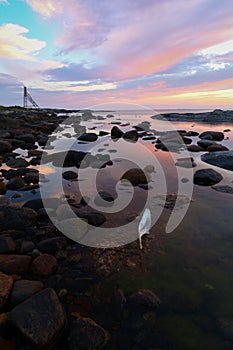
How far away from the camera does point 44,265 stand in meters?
3.88

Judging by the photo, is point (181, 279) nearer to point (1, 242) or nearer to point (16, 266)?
point (16, 266)

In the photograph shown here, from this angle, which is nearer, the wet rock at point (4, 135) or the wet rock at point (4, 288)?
the wet rock at point (4, 288)

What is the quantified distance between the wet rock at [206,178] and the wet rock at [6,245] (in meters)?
6.61

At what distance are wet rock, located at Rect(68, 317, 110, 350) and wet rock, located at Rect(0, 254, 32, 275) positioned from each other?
1.44m

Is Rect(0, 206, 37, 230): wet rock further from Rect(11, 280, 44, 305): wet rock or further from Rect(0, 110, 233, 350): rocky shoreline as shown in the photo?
Rect(11, 280, 44, 305): wet rock

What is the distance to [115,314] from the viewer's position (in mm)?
3113

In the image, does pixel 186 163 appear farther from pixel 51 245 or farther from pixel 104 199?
pixel 51 245

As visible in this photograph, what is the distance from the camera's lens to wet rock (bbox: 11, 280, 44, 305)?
10.1ft

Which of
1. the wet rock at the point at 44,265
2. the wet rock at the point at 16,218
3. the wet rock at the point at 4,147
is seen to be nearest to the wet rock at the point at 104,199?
the wet rock at the point at 16,218

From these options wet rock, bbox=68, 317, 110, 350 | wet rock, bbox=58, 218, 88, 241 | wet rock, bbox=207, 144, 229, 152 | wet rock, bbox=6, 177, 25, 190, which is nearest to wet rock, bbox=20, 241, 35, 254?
wet rock, bbox=58, 218, 88, 241

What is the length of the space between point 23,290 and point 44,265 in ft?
2.25

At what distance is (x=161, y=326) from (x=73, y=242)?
2291mm

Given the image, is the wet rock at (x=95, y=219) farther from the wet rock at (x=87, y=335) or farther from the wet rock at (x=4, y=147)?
the wet rock at (x=4, y=147)

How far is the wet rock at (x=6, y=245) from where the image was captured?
4.15 meters
